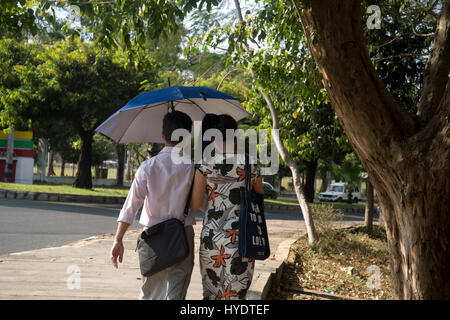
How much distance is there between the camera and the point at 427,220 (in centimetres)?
350

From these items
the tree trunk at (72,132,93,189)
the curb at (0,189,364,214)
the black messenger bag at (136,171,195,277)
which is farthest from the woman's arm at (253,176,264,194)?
the tree trunk at (72,132,93,189)

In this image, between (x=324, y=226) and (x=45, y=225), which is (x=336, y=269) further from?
(x=45, y=225)

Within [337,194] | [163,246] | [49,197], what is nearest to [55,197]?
[49,197]

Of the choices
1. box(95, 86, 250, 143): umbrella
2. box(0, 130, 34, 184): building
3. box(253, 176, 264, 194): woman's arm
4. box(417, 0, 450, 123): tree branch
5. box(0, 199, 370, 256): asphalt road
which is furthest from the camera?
box(0, 130, 34, 184): building

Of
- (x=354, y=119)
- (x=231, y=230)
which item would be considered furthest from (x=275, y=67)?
(x=231, y=230)

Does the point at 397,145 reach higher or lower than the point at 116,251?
higher

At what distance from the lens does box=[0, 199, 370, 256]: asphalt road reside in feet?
26.2

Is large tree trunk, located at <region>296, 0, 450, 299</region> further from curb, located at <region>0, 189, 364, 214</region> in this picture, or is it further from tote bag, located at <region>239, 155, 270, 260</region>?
curb, located at <region>0, 189, 364, 214</region>

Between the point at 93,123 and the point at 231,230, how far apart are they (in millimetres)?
18468

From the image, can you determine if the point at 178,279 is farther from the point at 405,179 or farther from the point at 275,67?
the point at 275,67

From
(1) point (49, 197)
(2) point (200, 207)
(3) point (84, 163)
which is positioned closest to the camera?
(2) point (200, 207)

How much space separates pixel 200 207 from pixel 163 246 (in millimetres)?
364

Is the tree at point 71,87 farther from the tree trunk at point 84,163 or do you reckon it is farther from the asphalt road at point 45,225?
the asphalt road at point 45,225

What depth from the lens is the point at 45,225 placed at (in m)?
10.1
